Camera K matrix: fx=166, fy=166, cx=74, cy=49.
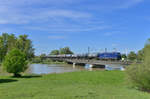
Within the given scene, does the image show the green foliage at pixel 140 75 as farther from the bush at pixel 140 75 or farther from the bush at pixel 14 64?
the bush at pixel 14 64

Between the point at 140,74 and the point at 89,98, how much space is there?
5871mm

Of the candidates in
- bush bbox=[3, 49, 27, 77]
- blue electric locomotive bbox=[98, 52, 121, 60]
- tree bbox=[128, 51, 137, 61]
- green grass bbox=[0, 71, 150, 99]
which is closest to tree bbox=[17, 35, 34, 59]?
blue electric locomotive bbox=[98, 52, 121, 60]

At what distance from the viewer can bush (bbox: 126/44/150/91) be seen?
11.8m

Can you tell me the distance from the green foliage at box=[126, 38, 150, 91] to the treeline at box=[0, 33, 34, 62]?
5675 centimetres

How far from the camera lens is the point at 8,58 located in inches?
783

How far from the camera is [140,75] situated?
11977 mm

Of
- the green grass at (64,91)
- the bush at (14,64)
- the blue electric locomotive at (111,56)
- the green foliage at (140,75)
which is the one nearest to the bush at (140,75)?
the green foliage at (140,75)

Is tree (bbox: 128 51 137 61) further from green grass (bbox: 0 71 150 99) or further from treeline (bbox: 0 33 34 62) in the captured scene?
green grass (bbox: 0 71 150 99)

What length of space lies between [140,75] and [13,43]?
230 ft

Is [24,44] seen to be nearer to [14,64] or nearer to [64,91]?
[14,64]

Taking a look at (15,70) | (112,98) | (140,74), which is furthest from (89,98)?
(15,70)

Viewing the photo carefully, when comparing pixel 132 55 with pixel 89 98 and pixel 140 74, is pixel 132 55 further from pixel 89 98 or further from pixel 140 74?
pixel 89 98

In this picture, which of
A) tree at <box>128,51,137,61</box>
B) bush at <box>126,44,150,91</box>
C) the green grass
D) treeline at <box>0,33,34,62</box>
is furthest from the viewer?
tree at <box>128,51,137,61</box>

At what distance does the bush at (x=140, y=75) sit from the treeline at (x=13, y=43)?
56.7 metres
